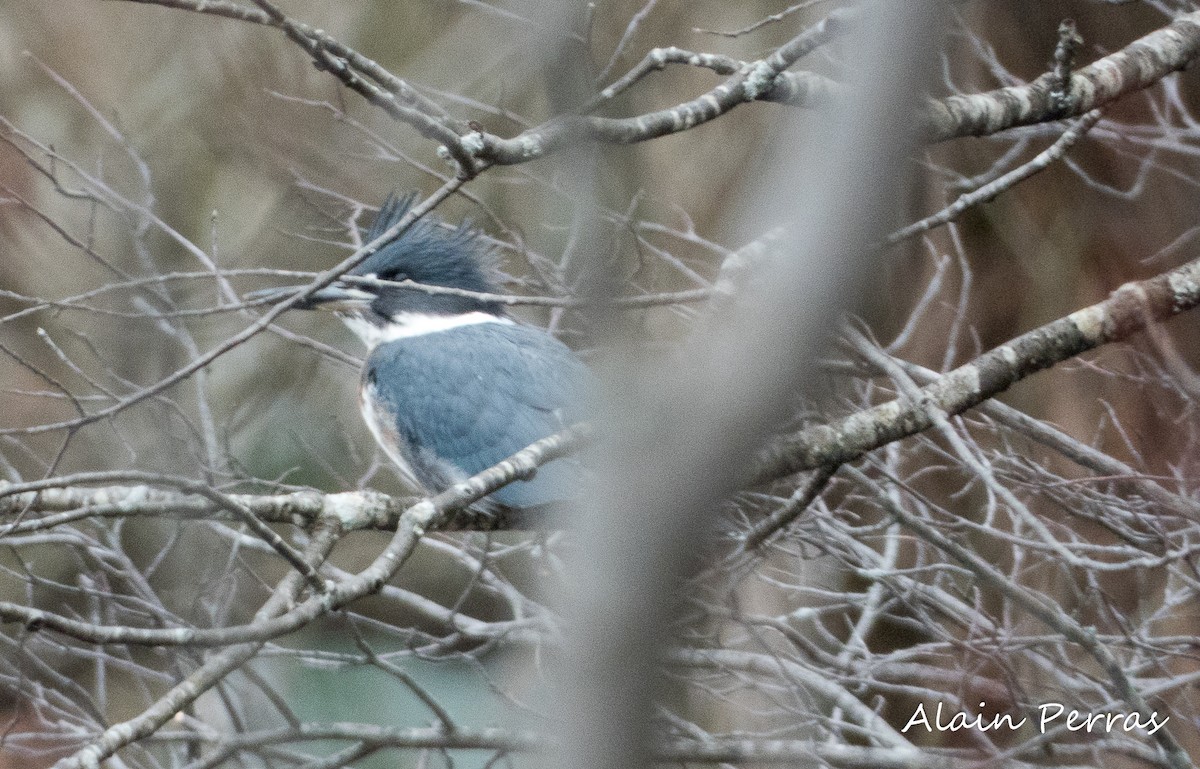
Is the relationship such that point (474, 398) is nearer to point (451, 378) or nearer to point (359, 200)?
point (451, 378)

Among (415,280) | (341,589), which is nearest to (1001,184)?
(341,589)

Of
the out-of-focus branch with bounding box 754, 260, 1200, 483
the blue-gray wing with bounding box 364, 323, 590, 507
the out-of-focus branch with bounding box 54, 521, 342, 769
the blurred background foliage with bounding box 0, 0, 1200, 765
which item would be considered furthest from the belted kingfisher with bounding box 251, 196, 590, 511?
the out-of-focus branch with bounding box 54, 521, 342, 769

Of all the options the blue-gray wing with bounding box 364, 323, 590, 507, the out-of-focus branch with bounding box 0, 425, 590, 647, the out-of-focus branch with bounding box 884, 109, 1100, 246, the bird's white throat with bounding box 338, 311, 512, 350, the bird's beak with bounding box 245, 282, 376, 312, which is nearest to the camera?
the out-of-focus branch with bounding box 0, 425, 590, 647

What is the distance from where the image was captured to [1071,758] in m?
2.68

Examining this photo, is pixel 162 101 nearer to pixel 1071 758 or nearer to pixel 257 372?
pixel 257 372

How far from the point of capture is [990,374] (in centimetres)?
225

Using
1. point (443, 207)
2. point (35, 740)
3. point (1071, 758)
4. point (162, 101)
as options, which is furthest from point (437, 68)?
point (1071, 758)

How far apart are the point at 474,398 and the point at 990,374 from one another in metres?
1.35

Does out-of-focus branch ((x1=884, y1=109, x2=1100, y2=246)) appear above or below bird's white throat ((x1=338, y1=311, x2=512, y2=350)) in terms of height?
below

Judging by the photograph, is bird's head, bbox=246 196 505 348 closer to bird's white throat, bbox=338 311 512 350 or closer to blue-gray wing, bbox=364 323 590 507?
bird's white throat, bbox=338 311 512 350

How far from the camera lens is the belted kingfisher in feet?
10.3

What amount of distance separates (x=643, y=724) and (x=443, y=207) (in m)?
3.88

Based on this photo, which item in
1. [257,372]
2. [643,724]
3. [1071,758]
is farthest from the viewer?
[257,372]

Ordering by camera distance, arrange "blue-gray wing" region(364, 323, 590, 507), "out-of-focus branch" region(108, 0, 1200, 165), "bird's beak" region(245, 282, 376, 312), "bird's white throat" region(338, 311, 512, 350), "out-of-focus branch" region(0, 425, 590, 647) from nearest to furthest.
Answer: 1. "out-of-focus branch" region(0, 425, 590, 647)
2. "out-of-focus branch" region(108, 0, 1200, 165)
3. "blue-gray wing" region(364, 323, 590, 507)
4. "bird's beak" region(245, 282, 376, 312)
5. "bird's white throat" region(338, 311, 512, 350)
